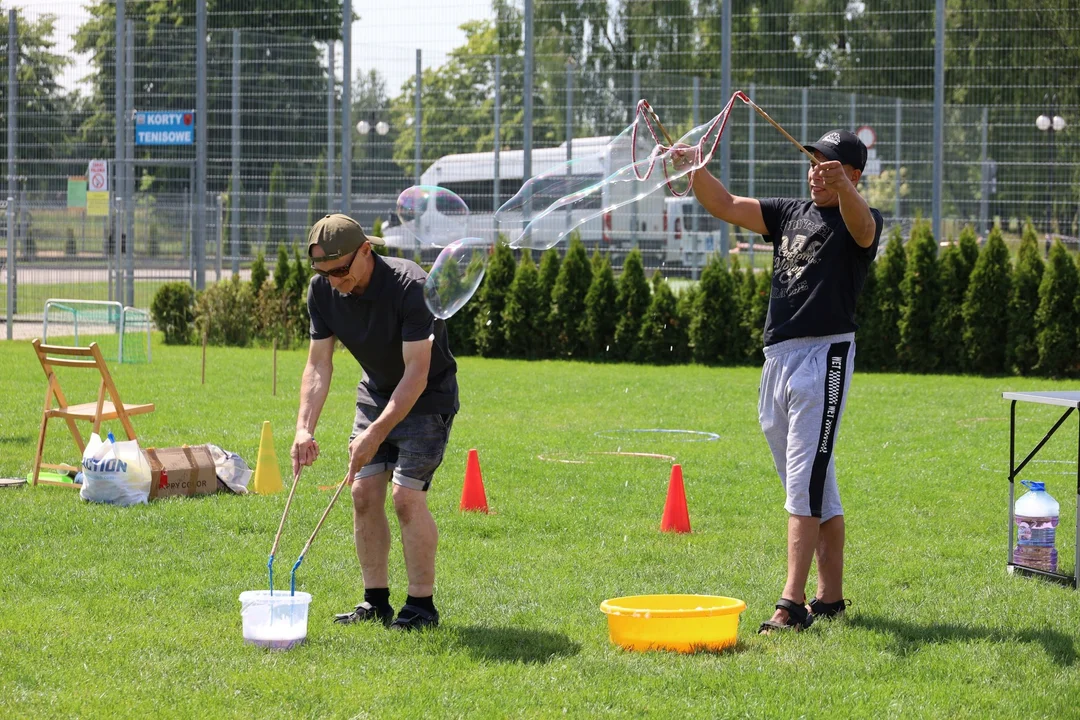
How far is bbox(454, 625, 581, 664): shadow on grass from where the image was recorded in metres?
5.22

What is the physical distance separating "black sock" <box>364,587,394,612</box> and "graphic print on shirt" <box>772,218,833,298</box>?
2163 millimetres

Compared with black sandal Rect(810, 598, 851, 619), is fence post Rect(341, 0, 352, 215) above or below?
above

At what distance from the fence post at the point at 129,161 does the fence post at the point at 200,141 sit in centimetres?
110

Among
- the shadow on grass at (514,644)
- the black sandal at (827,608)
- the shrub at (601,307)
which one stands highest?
the shrub at (601,307)

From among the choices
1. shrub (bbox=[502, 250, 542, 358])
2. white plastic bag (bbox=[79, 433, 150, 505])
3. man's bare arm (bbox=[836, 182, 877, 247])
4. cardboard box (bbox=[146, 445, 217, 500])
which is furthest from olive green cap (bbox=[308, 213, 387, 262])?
shrub (bbox=[502, 250, 542, 358])

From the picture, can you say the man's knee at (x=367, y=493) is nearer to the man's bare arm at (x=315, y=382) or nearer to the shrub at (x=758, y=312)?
the man's bare arm at (x=315, y=382)

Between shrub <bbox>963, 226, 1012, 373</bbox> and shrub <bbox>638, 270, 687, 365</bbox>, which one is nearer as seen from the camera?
shrub <bbox>963, 226, 1012, 373</bbox>

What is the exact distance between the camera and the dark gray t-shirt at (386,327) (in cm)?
536

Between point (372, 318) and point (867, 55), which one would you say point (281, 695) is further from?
point (867, 55)

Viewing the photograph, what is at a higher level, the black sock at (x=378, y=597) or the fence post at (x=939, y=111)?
the fence post at (x=939, y=111)

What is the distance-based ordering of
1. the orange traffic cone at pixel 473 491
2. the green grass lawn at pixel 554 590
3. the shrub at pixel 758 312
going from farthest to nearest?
the shrub at pixel 758 312, the orange traffic cone at pixel 473 491, the green grass lawn at pixel 554 590

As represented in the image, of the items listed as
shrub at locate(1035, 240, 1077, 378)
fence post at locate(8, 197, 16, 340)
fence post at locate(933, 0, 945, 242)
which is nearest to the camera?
shrub at locate(1035, 240, 1077, 378)

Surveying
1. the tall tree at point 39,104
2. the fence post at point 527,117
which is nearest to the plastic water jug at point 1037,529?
the fence post at point 527,117

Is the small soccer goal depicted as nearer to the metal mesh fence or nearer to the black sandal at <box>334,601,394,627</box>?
the metal mesh fence
